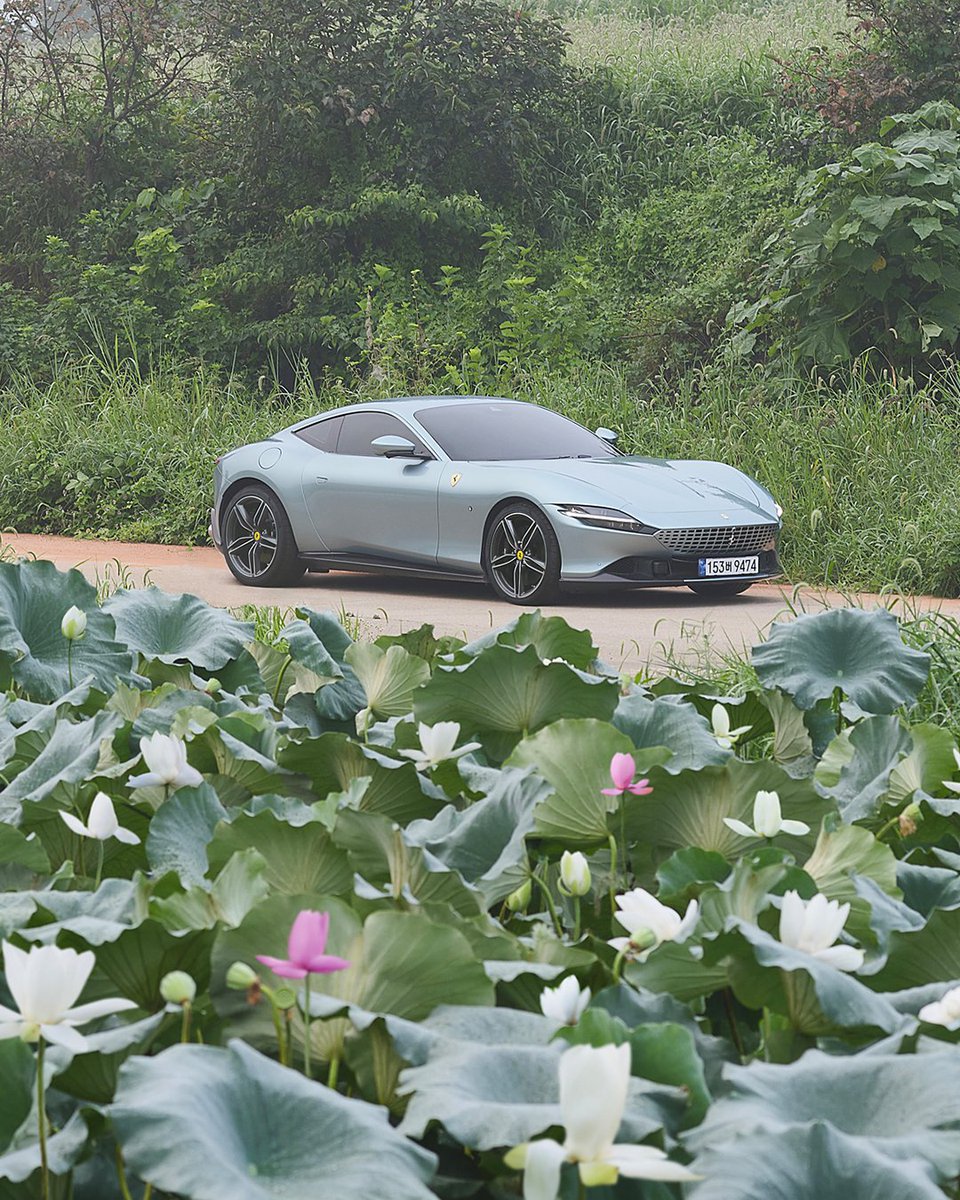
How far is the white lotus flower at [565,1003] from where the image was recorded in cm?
110

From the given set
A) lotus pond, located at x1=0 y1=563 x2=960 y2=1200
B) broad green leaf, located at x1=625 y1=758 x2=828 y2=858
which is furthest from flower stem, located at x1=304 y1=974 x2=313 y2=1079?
broad green leaf, located at x1=625 y1=758 x2=828 y2=858

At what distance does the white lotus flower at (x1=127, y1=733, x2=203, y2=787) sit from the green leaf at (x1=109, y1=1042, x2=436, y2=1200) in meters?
0.65

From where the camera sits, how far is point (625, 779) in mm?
A: 1496

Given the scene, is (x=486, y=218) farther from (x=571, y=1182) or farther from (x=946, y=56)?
(x=571, y=1182)

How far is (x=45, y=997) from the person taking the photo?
1.02m

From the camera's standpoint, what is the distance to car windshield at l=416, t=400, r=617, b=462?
10320 millimetres

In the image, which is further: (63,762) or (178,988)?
(63,762)

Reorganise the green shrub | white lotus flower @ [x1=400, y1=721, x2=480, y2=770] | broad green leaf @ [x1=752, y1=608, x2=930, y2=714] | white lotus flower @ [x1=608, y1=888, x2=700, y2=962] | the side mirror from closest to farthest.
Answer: white lotus flower @ [x1=608, y1=888, x2=700, y2=962]
white lotus flower @ [x1=400, y1=721, x2=480, y2=770]
broad green leaf @ [x1=752, y1=608, x2=930, y2=714]
the side mirror
the green shrub

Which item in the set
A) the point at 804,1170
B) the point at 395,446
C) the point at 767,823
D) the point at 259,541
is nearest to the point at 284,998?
the point at 804,1170

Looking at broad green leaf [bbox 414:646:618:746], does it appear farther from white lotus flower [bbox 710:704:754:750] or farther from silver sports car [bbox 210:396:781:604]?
silver sports car [bbox 210:396:781:604]

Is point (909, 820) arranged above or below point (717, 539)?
above

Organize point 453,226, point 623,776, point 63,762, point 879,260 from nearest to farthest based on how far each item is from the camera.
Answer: point 623,776 → point 63,762 → point 879,260 → point 453,226

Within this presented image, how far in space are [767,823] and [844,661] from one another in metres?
0.83

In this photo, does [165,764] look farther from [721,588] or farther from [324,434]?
[324,434]
